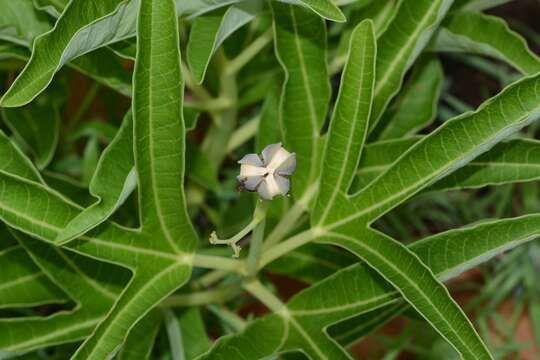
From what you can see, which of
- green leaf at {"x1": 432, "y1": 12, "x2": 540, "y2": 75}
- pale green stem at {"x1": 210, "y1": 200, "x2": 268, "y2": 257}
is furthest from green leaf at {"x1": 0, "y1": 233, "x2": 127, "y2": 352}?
green leaf at {"x1": 432, "y1": 12, "x2": 540, "y2": 75}

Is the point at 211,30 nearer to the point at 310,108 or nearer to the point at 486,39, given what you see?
the point at 310,108

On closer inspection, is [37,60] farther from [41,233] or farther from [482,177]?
[482,177]

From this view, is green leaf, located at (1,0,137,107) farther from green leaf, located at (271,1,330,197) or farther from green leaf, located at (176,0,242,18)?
green leaf, located at (271,1,330,197)

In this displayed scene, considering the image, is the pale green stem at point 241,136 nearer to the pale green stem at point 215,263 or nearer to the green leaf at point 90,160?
the green leaf at point 90,160

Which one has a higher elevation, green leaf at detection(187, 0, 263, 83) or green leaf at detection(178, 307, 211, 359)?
green leaf at detection(187, 0, 263, 83)

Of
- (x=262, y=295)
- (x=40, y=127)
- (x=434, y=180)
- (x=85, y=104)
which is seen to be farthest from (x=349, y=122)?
(x=85, y=104)

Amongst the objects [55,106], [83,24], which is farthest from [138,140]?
[55,106]
